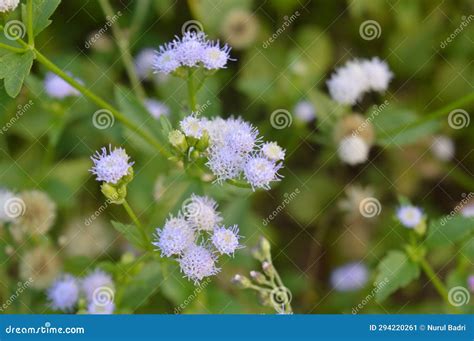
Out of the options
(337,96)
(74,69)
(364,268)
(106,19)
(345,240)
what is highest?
(106,19)

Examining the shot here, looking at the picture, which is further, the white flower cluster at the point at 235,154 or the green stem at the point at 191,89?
the green stem at the point at 191,89

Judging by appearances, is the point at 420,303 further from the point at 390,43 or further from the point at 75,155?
the point at 75,155

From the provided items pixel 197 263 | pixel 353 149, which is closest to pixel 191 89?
pixel 197 263

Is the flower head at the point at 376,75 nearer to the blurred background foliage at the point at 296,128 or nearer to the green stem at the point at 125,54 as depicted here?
the blurred background foliage at the point at 296,128

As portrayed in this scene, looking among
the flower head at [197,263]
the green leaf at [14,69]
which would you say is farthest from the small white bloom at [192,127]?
the green leaf at [14,69]

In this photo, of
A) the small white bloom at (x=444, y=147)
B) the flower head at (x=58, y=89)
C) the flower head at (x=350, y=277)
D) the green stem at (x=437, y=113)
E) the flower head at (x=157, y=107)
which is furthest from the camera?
the small white bloom at (x=444, y=147)

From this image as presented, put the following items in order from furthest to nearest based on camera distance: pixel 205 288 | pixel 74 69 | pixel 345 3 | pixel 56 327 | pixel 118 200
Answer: pixel 345 3
pixel 74 69
pixel 205 288
pixel 56 327
pixel 118 200

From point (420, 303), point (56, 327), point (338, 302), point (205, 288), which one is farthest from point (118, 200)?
point (420, 303)
